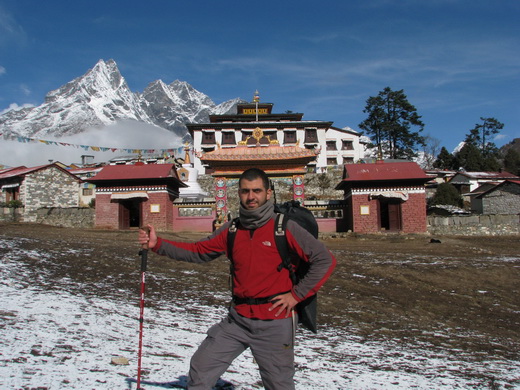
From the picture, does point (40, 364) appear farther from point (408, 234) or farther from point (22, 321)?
point (408, 234)

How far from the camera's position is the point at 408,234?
75.2ft

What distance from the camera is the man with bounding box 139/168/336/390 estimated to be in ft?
9.97

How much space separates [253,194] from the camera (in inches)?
129

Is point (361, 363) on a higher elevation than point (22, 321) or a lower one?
lower

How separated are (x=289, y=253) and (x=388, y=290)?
6.82 metres

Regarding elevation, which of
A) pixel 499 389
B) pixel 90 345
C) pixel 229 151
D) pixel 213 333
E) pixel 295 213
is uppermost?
pixel 229 151

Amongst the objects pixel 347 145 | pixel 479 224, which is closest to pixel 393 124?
pixel 347 145

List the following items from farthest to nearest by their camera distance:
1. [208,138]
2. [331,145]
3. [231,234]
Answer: [331,145], [208,138], [231,234]

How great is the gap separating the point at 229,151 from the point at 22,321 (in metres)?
19.0

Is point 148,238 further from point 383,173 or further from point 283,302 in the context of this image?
point 383,173

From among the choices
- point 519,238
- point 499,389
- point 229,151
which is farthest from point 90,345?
point 519,238

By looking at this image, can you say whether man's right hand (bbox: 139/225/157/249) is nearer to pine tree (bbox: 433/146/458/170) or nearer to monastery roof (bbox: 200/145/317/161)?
monastery roof (bbox: 200/145/317/161)

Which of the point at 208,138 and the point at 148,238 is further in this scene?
the point at 208,138

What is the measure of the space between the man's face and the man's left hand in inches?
29.1
